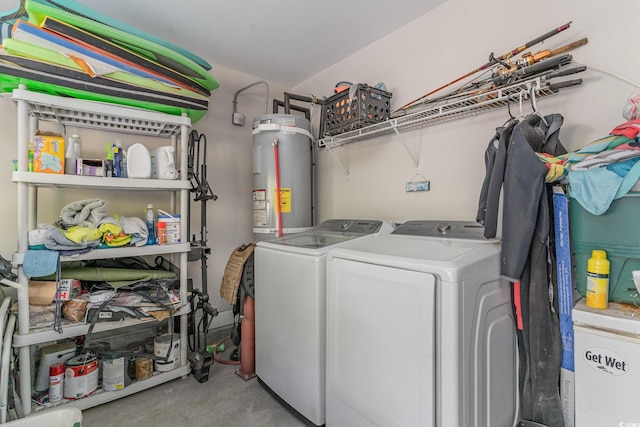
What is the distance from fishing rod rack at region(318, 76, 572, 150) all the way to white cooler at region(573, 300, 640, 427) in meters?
0.97

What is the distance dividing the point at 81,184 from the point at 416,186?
2.18 meters

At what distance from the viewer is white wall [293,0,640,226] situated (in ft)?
4.58

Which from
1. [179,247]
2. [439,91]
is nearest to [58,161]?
[179,247]

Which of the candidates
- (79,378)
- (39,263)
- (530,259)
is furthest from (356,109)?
(79,378)

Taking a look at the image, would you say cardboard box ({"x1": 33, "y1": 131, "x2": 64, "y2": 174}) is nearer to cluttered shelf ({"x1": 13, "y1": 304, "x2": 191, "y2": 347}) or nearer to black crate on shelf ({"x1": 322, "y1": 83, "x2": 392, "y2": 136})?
cluttered shelf ({"x1": 13, "y1": 304, "x2": 191, "y2": 347})

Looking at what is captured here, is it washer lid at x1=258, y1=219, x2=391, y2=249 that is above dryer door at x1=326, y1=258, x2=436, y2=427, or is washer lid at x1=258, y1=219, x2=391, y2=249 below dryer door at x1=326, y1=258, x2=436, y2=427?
above

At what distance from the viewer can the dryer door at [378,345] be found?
1.14 metres

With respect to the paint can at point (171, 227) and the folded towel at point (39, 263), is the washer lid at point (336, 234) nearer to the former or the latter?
the paint can at point (171, 227)

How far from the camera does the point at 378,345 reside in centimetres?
130

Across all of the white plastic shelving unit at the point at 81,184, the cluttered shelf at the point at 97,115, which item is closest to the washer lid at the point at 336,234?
the white plastic shelving unit at the point at 81,184

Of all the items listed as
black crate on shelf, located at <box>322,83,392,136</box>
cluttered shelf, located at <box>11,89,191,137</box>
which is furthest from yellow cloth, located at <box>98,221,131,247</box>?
black crate on shelf, located at <box>322,83,392,136</box>

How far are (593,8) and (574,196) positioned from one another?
1009 millimetres

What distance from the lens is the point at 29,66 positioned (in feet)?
5.16

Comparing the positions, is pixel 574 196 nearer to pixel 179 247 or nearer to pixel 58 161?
pixel 179 247
